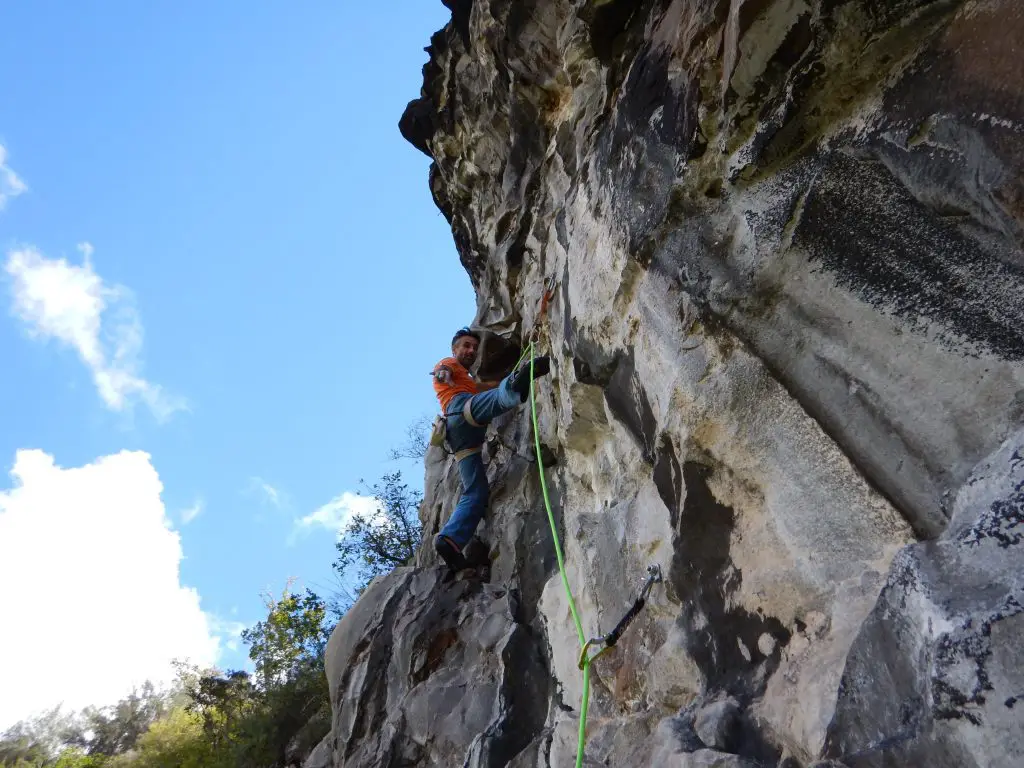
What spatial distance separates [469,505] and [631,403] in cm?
273

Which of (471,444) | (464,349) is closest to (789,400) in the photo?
(471,444)

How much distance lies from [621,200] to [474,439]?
330 cm

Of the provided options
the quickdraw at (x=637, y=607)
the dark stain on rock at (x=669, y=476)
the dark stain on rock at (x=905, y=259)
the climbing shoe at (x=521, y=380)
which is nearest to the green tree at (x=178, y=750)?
the climbing shoe at (x=521, y=380)

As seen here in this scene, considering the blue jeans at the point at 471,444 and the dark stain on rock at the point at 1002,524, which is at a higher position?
the blue jeans at the point at 471,444

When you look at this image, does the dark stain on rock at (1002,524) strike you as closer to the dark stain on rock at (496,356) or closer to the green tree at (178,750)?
the dark stain on rock at (496,356)

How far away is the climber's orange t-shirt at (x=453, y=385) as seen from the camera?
270 inches

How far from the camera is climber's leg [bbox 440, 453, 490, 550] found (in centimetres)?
607

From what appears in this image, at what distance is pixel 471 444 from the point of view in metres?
6.55

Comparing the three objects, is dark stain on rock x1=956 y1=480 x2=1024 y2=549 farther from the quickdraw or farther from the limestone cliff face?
the quickdraw

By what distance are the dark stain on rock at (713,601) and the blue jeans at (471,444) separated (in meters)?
2.76

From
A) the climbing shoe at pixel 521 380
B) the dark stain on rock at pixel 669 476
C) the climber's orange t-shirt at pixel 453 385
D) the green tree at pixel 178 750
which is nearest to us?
the dark stain on rock at pixel 669 476

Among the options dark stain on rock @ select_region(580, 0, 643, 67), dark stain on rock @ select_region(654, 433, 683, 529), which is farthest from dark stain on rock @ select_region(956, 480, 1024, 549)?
dark stain on rock @ select_region(580, 0, 643, 67)

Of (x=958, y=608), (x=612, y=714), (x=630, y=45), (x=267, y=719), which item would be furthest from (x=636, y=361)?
(x=267, y=719)

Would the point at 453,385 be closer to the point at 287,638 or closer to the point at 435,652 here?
the point at 435,652
